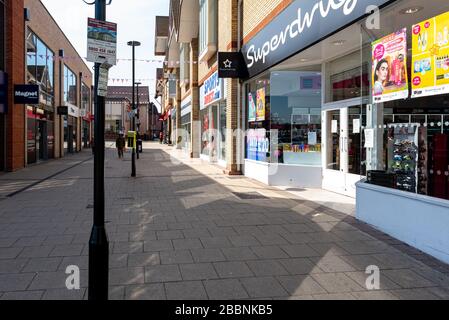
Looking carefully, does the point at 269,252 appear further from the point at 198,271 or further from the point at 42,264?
the point at 42,264

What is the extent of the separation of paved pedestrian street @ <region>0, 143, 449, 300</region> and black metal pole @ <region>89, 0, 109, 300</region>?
0.38 m

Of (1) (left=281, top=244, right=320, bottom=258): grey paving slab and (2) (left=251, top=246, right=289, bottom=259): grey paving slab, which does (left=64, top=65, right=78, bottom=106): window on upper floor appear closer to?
(2) (left=251, top=246, right=289, bottom=259): grey paving slab

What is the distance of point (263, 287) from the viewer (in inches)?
175

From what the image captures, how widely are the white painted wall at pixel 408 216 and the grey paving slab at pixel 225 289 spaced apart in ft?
8.50

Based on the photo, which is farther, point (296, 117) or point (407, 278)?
point (296, 117)

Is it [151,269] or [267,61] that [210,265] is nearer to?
[151,269]

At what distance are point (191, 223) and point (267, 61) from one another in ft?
20.7

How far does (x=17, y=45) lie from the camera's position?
17547mm

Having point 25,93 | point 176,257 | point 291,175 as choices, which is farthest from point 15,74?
point 176,257

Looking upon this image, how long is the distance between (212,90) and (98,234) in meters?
16.3

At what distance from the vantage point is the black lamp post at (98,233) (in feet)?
12.7

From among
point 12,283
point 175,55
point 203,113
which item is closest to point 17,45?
point 203,113

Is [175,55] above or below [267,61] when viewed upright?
above
